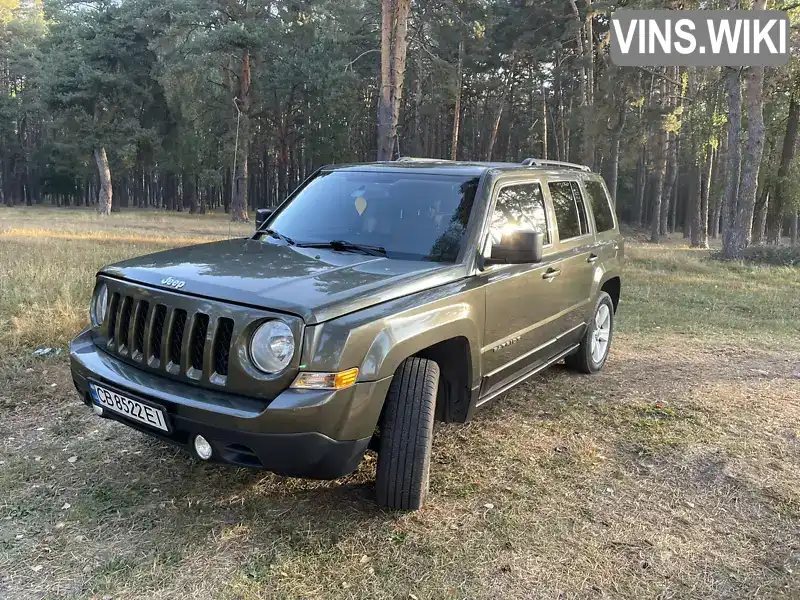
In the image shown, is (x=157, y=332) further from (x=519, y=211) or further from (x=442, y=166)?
(x=519, y=211)

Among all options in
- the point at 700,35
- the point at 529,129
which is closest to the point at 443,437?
the point at 700,35

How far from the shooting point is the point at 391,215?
4.01 metres

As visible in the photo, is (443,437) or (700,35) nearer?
(443,437)

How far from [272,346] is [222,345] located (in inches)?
10.5

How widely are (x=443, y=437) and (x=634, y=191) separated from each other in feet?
168

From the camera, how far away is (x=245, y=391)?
2.80 metres

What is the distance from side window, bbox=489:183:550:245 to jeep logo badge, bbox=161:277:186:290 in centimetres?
187

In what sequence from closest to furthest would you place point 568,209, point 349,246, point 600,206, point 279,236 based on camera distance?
A: point 349,246 → point 279,236 → point 568,209 → point 600,206

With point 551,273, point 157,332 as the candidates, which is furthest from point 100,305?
point 551,273

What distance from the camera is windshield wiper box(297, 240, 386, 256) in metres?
3.76

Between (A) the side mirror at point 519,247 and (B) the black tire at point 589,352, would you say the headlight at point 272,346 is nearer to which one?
(A) the side mirror at point 519,247

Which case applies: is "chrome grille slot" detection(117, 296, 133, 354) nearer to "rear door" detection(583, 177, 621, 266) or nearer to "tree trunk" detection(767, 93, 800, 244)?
"rear door" detection(583, 177, 621, 266)

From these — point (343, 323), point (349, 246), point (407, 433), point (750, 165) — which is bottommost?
point (407, 433)

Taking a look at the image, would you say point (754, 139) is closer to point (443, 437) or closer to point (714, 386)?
point (714, 386)
